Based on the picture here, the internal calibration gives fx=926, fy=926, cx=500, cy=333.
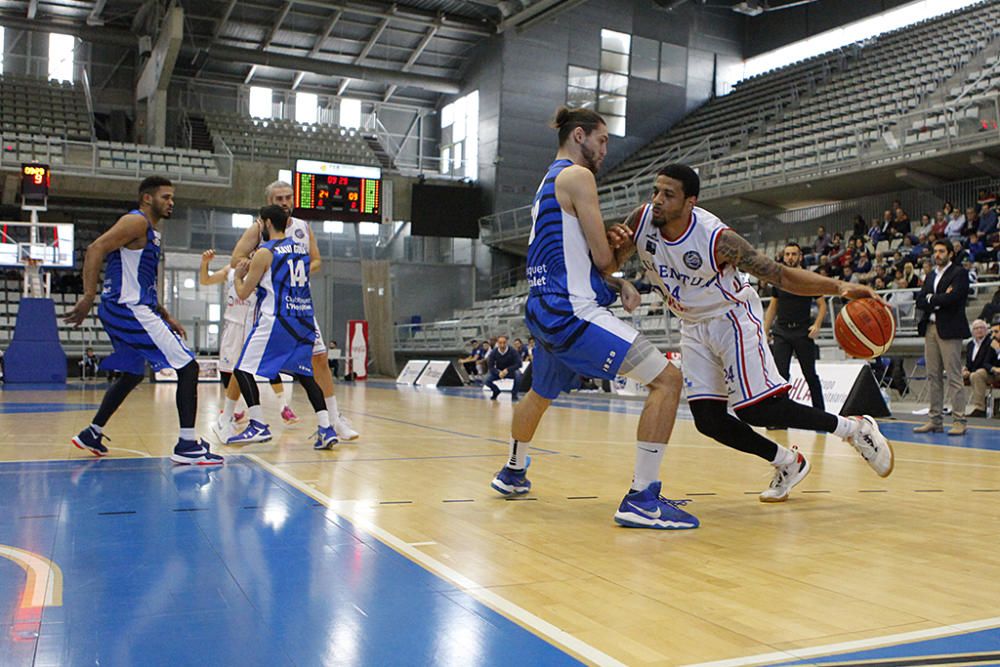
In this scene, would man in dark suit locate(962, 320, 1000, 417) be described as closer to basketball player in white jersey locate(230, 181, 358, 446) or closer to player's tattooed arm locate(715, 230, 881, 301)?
basketball player in white jersey locate(230, 181, 358, 446)

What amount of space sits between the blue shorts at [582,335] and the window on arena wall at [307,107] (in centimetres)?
2924

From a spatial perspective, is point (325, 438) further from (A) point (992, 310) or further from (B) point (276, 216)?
(A) point (992, 310)

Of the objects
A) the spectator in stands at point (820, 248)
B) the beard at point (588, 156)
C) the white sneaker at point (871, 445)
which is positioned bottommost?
the white sneaker at point (871, 445)

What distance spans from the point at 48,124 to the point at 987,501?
1104 inches

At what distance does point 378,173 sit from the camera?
23.8m

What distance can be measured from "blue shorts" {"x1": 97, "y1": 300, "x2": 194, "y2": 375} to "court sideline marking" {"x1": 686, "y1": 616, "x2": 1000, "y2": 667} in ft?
14.1

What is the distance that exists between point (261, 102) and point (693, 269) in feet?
96.7

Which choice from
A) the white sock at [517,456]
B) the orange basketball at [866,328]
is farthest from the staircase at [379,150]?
the white sock at [517,456]

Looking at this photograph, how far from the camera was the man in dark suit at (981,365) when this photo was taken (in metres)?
10.8

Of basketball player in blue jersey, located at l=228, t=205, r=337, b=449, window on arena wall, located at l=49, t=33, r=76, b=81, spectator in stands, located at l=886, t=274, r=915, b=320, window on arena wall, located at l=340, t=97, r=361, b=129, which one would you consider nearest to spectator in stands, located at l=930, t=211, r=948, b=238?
spectator in stands, located at l=886, t=274, r=915, b=320

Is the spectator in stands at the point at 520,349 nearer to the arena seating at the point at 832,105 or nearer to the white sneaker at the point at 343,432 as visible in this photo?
the arena seating at the point at 832,105

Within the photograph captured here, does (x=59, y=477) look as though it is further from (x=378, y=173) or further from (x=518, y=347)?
(x=378, y=173)

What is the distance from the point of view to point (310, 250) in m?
6.69

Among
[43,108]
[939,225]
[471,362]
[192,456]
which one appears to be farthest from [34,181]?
[939,225]
